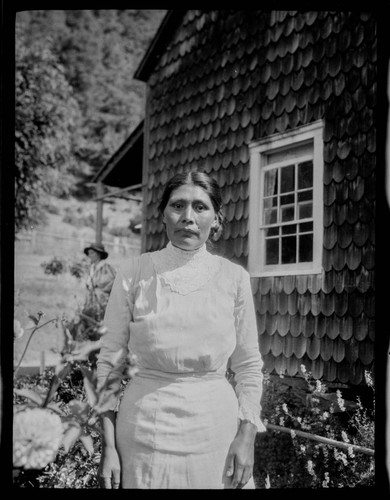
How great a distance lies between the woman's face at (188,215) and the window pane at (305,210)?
635mm

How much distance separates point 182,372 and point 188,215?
1.65 ft

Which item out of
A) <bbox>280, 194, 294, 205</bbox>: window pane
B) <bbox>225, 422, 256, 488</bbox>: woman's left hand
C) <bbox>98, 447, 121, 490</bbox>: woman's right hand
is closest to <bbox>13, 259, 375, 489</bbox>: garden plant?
<bbox>98, 447, 121, 490</bbox>: woman's right hand

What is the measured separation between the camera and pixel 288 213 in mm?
2338

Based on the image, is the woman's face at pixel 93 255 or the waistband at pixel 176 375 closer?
the waistband at pixel 176 375

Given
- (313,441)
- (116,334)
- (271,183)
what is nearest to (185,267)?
(116,334)

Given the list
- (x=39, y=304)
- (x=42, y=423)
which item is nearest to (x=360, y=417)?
(x=42, y=423)

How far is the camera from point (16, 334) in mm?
1936

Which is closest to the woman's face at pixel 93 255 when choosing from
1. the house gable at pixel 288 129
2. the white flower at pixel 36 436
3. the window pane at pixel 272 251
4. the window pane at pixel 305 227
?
the house gable at pixel 288 129

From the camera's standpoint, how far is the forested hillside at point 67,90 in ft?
6.99

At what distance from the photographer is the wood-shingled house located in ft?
7.19

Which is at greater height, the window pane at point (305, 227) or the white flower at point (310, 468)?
the window pane at point (305, 227)

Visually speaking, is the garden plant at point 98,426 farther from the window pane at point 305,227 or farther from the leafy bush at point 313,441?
the window pane at point 305,227

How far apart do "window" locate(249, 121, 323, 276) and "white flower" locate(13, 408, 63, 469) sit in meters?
1.06

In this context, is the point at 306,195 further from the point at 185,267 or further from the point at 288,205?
the point at 185,267
